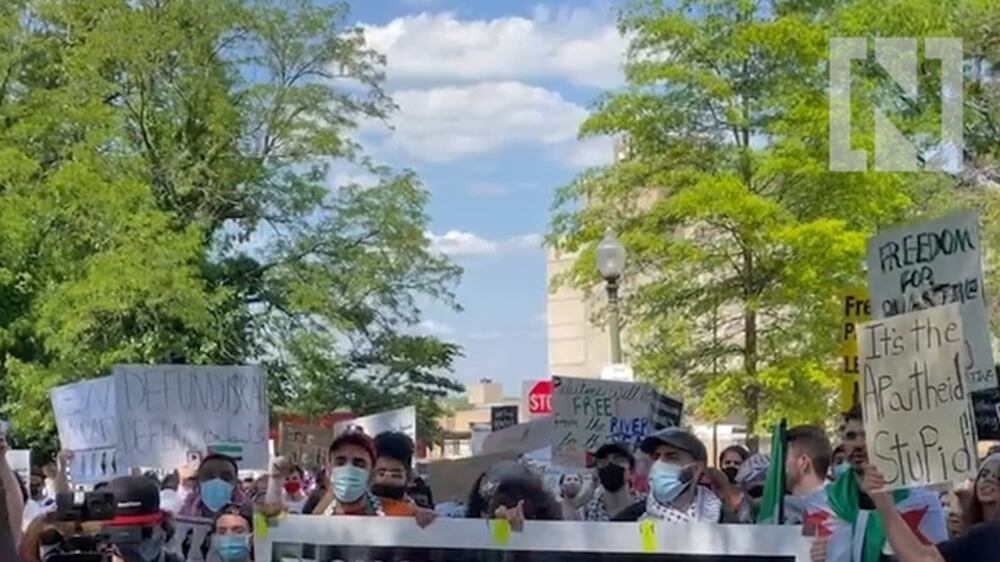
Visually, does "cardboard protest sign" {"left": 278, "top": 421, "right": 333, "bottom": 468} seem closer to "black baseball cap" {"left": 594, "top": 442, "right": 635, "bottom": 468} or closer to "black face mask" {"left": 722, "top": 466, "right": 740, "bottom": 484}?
"black face mask" {"left": 722, "top": 466, "right": 740, "bottom": 484}

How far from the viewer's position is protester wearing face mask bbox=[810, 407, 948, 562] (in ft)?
17.6

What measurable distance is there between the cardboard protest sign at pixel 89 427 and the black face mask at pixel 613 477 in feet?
11.3

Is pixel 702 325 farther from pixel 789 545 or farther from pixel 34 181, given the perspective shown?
pixel 789 545

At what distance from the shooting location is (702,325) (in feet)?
81.0

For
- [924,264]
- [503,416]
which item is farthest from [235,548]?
[503,416]

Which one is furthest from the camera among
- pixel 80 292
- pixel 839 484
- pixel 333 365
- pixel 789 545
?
pixel 333 365

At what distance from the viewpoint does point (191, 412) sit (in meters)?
11.1

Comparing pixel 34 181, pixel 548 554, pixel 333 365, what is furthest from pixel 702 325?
pixel 548 554

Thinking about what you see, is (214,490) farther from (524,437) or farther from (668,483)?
(524,437)

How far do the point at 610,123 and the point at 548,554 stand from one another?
18.3 m

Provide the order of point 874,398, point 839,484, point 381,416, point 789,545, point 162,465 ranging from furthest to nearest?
point 381,416
point 162,465
point 789,545
point 839,484
point 874,398

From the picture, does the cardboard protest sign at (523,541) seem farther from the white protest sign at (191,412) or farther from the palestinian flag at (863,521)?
the white protest sign at (191,412)

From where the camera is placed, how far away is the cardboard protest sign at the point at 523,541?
19.4 ft

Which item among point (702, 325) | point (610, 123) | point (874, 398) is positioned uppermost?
point (610, 123)
